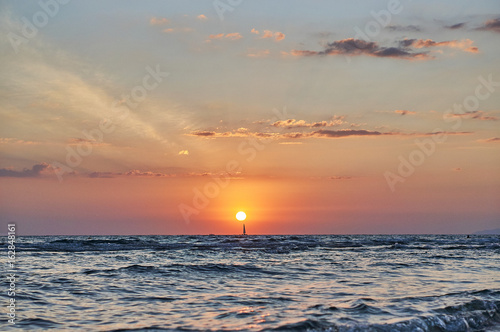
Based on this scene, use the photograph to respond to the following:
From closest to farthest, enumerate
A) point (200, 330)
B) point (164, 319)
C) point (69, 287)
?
point (200, 330) → point (164, 319) → point (69, 287)

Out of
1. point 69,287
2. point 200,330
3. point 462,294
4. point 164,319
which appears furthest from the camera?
point 69,287

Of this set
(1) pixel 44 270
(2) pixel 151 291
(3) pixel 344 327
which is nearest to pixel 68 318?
(2) pixel 151 291

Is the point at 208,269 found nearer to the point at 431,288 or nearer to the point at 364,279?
the point at 364,279

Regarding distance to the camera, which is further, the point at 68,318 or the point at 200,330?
the point at 68,318

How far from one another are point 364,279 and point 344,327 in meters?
11.3

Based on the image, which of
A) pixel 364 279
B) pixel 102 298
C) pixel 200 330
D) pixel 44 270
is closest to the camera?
pixel 200 330

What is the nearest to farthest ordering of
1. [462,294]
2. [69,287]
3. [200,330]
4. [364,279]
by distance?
[200,330], [462,294], [69,287], [364,279]

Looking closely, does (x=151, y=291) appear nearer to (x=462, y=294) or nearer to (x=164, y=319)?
(x=164, y=319)

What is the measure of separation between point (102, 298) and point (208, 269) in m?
11.3

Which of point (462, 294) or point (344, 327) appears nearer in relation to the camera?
point (344, 327)

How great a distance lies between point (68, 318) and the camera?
1380 cm

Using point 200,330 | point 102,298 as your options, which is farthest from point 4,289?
point 200,330

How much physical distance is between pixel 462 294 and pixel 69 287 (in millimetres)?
16707

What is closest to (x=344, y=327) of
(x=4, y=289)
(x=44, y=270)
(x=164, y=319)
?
(x=164, y=319)
